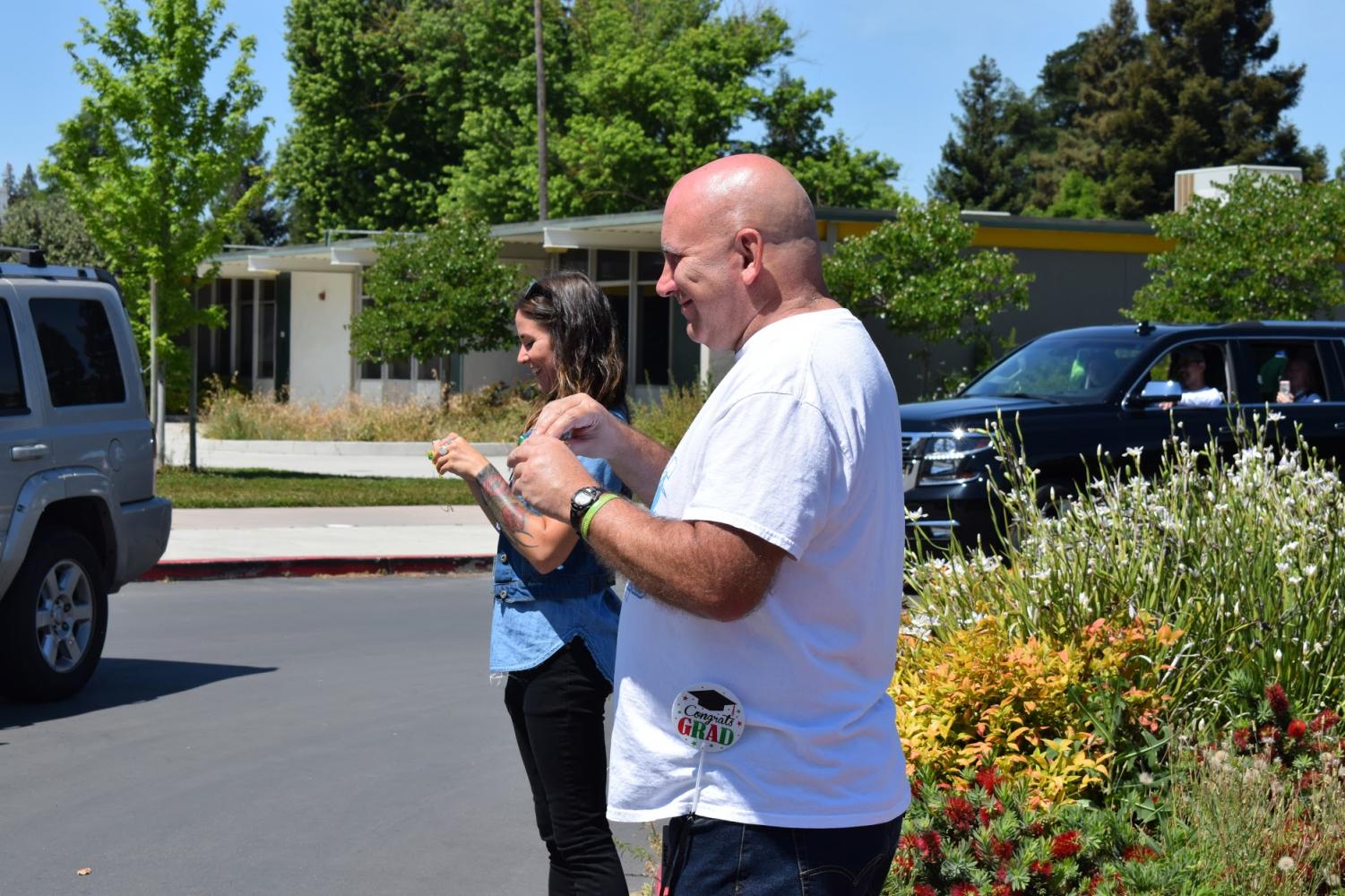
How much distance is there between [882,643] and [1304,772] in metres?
2.69

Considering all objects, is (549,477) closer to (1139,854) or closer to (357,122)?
(1139,854)

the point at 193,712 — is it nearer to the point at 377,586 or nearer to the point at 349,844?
the point at 349,844

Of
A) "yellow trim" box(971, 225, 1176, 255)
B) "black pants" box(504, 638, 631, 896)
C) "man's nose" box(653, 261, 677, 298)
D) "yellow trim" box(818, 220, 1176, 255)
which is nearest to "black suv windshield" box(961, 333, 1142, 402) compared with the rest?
"black pants" box(504, 638, 631, 896)

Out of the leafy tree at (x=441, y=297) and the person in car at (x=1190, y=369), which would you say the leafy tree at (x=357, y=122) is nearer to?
the leafy tree at (x=441, y=297)

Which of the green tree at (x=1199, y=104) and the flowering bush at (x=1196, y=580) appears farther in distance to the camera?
the green tree at (x=1199, y=104)

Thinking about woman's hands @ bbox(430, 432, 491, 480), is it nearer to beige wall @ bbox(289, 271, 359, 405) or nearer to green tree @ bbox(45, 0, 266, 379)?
green tree @ bbox(45, 0, 266, 379)

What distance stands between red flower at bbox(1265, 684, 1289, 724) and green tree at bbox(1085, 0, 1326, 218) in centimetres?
5619

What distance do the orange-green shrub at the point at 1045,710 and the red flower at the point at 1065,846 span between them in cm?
39

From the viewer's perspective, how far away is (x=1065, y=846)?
4223 millimetres

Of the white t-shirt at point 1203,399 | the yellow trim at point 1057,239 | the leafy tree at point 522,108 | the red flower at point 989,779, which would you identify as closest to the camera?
the red flower at point 989,779

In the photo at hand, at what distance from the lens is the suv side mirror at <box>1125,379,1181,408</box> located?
12.1 m

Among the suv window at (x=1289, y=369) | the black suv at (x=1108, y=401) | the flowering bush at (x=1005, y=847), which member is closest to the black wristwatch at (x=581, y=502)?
the flowering bush at (x=1005, y=847)

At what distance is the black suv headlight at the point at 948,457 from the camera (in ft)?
38.1

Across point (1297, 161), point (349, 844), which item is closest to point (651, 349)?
point (349, 844)
